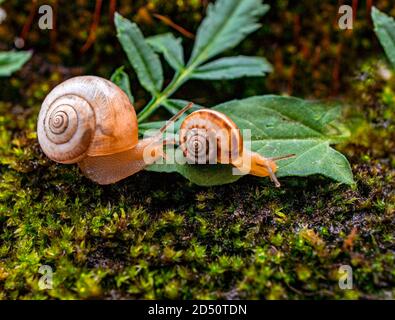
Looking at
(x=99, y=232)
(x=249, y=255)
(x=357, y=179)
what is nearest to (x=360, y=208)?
(x=357, y=179)

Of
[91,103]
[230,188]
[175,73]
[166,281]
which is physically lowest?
[166,281]

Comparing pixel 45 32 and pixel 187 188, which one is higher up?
pixel 45 32

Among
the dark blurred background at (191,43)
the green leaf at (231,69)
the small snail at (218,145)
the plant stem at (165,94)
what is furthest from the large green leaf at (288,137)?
the dark blurred background at (191,43)

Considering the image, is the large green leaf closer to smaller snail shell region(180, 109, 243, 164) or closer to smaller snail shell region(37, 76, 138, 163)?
Answer: smaller snail shell region(180, 109, 243, 164)

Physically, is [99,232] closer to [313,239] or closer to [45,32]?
[313,239]

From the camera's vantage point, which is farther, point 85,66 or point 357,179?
point 85,66

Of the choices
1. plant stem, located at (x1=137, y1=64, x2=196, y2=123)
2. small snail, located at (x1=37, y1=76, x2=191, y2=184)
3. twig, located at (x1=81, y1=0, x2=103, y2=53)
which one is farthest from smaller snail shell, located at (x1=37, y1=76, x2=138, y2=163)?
twig, located at (x1=81, y1=0, x2=103, y2=53)
